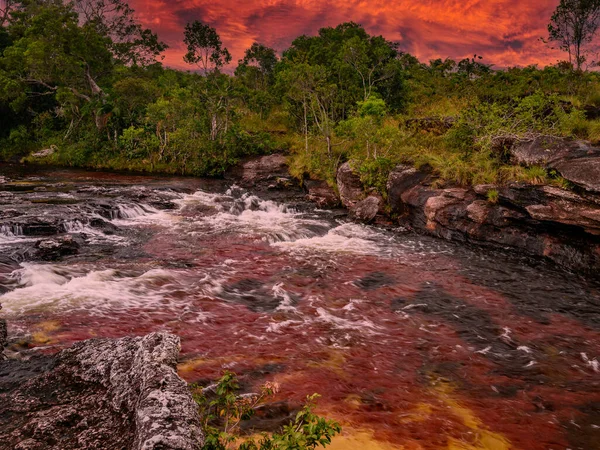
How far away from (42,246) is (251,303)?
20.8ft

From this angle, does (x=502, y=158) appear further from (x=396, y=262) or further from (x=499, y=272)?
(x=396, y=262)

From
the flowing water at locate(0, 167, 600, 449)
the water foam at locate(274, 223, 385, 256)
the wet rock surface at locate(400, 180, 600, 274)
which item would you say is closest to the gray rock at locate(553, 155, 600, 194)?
the wet rock surface at locate(400, 180, 600, 274)

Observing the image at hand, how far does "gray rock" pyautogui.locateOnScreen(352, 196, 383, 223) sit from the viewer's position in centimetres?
1526

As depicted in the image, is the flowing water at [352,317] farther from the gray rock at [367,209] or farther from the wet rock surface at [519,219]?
the gray rock at [367,209]

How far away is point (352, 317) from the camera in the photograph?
7.51 m

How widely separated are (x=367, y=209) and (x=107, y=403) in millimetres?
13157

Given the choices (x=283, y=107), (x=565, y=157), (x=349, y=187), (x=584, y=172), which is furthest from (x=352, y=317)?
(x=283, y=107)

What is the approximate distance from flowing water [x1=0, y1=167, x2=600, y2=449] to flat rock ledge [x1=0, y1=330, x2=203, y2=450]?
5.53 ft

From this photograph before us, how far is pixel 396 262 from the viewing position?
10.8 metres

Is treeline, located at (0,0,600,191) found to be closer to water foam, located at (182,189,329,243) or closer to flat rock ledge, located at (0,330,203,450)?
water foam, located at (182,189,329,243)

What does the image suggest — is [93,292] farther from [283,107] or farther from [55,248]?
[283,107]

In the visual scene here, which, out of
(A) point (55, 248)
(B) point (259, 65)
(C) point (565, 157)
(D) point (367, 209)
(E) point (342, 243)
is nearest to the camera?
(A) point (55, 248)

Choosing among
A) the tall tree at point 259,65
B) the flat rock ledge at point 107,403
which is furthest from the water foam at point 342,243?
the tall tree at point 259,65

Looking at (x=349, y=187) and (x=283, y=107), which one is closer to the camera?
(x=349, y=187)
